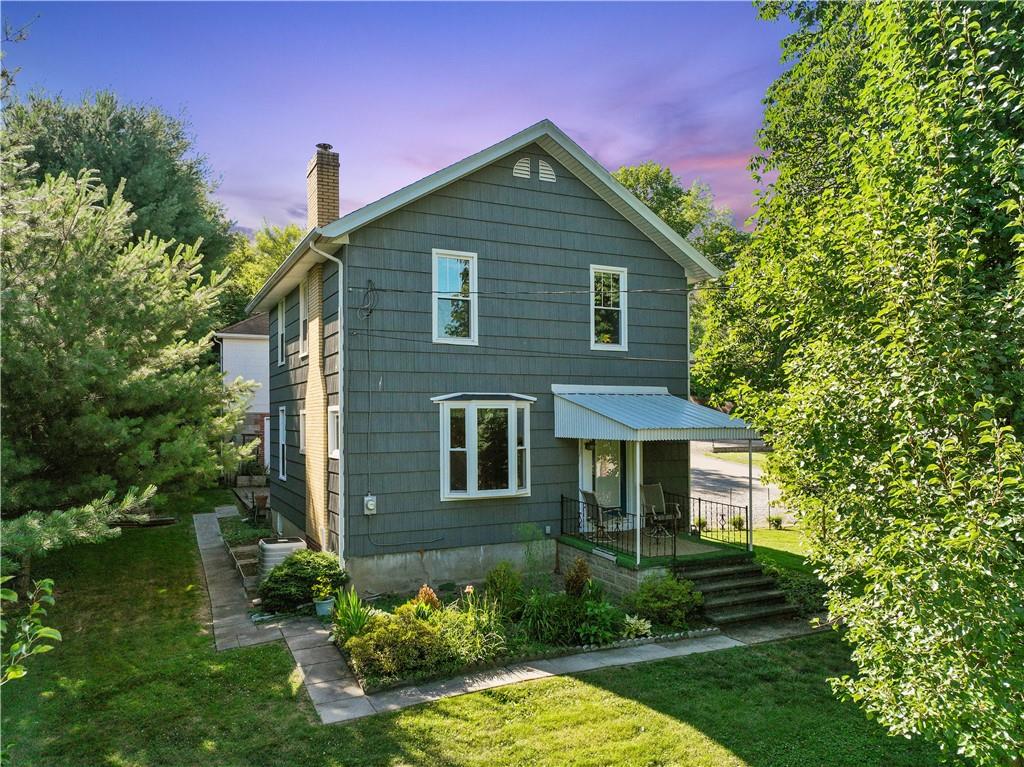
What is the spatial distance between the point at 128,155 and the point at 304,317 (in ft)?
62.4

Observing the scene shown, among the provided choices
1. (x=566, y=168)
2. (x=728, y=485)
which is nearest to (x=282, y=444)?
(x=566, y=168)

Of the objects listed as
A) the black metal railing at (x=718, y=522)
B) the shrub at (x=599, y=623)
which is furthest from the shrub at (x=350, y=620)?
the black metal railing at (x=718, y=522)

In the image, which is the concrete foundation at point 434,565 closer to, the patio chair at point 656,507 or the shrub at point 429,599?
the shrub at point 429,599

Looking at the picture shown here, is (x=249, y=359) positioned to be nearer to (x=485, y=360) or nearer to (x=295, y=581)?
(x=485, y=360)

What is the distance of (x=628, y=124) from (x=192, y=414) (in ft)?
36.4

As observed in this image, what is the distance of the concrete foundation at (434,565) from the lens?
38.0 feet

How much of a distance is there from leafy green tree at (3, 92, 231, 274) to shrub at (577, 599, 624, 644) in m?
23.8

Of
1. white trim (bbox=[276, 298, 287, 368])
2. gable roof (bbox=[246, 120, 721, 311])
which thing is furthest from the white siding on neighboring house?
gable roof (bbox=[246, 120, 721, 311])

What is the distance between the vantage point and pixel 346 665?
8820 mm

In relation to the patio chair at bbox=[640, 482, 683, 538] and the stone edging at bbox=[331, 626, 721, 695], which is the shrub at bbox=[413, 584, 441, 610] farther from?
the patio chair at bbox=[640, 482, 683, 538]

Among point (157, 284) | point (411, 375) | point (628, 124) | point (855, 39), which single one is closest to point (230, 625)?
point (411, 375)

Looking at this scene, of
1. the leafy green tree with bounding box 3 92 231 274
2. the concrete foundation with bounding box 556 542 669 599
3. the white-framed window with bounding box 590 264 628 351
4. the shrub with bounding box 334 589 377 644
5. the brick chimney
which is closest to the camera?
the shrub with bounding box 334 589 377 644

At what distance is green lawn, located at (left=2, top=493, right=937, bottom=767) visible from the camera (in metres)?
6.60

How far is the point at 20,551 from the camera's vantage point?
7.98 m
